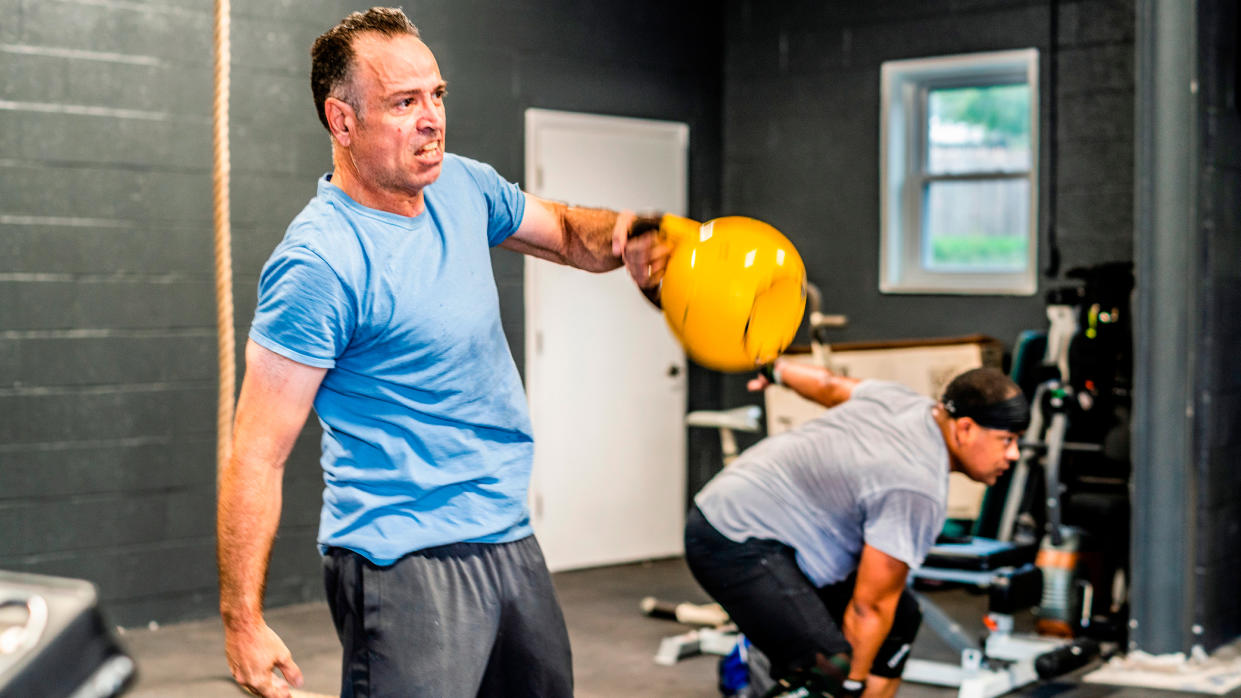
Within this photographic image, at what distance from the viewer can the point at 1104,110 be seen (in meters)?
5.10

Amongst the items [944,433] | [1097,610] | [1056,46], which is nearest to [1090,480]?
[1097,610]

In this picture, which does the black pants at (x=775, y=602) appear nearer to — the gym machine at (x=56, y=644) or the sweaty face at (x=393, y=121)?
the sweaty face at (x=393, y=121)

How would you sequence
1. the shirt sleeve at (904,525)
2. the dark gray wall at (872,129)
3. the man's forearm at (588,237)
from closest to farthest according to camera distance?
the man's forearm at (588,237) → the shirt sleeve at (904,525) → the dark gray wall at (872,129)

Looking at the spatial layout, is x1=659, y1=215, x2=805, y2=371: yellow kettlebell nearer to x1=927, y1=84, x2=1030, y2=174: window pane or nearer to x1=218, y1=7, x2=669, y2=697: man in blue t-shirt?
x1=218, y1=7, x2=669, y2=697: man in blue t-shirt

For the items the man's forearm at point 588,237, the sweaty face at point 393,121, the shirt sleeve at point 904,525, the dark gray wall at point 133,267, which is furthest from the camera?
the dark gray wall at point 133,267

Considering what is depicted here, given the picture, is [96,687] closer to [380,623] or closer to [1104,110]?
[380,623]

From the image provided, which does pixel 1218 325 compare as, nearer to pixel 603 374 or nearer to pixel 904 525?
pixel 904 525

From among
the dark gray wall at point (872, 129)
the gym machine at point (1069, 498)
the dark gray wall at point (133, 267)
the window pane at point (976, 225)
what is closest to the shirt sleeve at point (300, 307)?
the gym machine at point (1069, 498)

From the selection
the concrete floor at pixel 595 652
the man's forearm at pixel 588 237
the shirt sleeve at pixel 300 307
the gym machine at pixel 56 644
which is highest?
the man's forearm at pixel 588 237

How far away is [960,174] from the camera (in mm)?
5629

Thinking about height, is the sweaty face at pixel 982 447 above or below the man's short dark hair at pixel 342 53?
below

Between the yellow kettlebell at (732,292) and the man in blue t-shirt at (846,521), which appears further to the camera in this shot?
the man in blue t-shirt at (846,521)

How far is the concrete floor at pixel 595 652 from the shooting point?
12.8 ft

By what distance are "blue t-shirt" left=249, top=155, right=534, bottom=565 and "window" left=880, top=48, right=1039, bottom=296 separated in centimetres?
393
